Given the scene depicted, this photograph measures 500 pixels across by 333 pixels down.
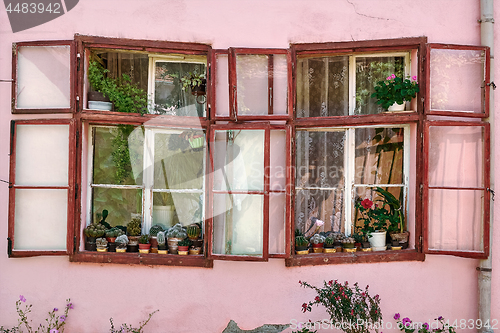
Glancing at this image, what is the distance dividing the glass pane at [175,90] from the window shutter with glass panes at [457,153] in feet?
7.43

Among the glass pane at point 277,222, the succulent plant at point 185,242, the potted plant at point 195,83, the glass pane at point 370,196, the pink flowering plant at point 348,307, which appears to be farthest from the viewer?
the potted plant at point 195,83

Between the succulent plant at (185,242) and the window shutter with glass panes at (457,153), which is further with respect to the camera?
the succulent plant at (185,242)

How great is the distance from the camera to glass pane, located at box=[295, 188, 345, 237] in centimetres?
404

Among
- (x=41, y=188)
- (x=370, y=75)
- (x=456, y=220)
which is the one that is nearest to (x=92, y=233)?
(x=41, y=188)

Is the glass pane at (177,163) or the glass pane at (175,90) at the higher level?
the glass pane at (175,90)

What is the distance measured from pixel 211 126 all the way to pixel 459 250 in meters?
2.53

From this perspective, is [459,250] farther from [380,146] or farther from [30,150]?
[30,150]

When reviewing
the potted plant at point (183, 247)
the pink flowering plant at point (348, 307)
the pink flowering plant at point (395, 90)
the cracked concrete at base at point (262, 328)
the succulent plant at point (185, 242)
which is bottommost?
the cracked concrete at base at point (262, 328)

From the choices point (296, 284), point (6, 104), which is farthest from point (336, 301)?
point (6, 104)

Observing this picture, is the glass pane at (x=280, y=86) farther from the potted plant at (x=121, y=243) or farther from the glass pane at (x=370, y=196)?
the potted plant at (x=121, y=243)

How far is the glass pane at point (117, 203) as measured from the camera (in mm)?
3996

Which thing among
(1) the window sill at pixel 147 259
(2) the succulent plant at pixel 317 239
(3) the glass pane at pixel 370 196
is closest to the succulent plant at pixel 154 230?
(1) the window sill at pixel 147 259

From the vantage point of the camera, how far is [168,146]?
4.04 metres

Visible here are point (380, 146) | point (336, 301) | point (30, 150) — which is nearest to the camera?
point (336, 301)
